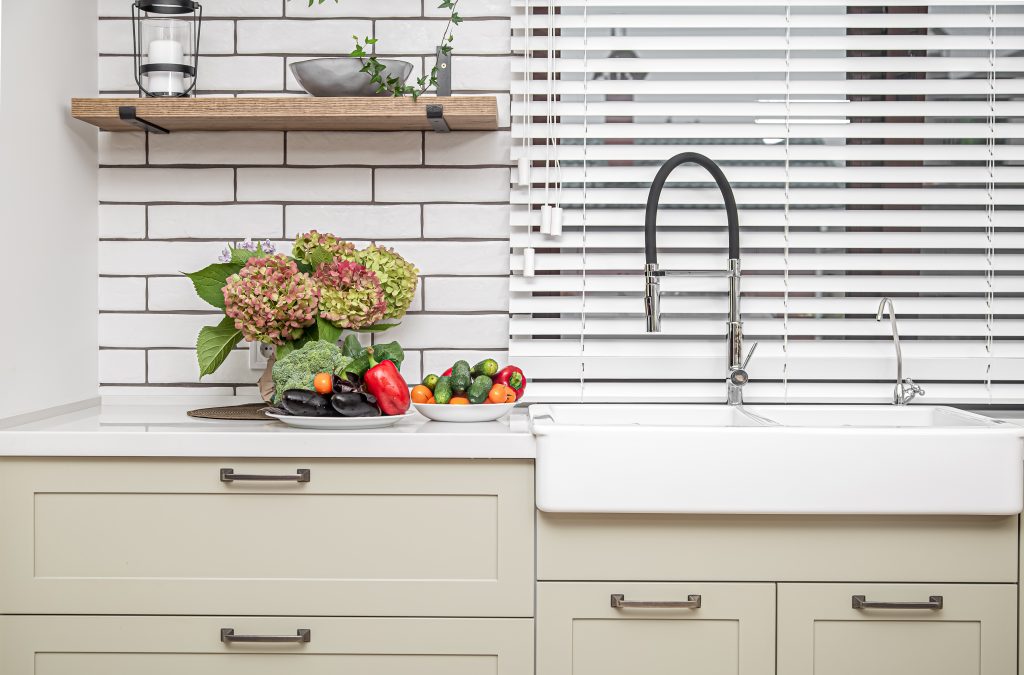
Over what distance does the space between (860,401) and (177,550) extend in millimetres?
1585

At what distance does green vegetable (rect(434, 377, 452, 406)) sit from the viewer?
1835 mm

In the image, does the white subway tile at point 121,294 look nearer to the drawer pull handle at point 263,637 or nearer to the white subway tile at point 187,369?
the white subway tile at point 187,369

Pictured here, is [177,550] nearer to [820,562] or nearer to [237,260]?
[237,260]

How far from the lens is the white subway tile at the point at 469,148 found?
7.25 ft

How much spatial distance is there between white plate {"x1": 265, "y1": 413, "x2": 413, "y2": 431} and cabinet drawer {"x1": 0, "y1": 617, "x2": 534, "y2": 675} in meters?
0.36

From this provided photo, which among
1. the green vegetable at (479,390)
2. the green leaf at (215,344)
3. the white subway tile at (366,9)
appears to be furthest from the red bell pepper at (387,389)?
the white subway tile at (366,9)

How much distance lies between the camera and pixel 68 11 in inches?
80.8

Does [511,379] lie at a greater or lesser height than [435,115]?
lesser

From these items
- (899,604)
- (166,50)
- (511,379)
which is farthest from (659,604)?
→ (166,50)

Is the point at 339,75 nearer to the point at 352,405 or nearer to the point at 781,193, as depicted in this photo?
the point at 352,405

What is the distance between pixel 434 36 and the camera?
2209mm

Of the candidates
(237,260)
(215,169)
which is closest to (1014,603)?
(237,260)

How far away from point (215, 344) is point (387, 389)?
1.51ft

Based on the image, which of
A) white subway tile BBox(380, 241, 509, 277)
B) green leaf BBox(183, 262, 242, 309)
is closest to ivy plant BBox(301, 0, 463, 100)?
white subway tile BBox(380, 241, 509, 277)
